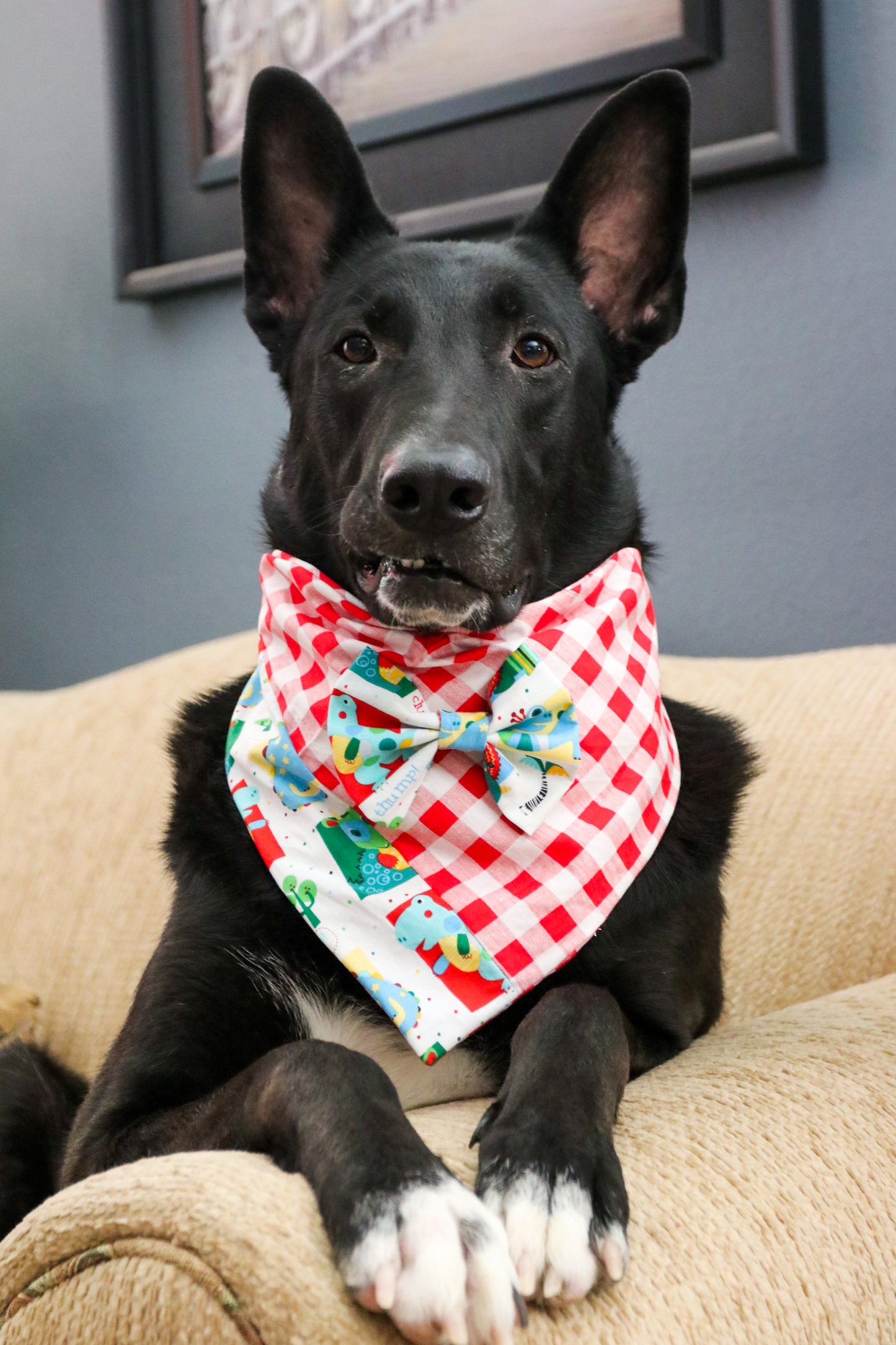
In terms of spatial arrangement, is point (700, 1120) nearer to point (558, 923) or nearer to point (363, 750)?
point (558, 923)

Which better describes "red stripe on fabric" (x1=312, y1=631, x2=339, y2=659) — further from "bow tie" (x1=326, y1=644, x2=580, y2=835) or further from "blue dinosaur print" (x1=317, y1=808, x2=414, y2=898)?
"blue dinosaur print" (x1=317, y1=808, x2=414, y2=898)

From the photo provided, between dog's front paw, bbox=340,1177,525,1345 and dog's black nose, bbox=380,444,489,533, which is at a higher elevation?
dog's black nose, bbox=380,444,489,533

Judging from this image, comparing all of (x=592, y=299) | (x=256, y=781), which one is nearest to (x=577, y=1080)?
(x=256, y=781)

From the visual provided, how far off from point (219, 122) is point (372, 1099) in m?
2.27

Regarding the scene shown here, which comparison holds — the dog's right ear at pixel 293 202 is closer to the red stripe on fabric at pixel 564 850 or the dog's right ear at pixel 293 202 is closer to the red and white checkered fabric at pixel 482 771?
the red and white checkered fabric at pixel 482 771

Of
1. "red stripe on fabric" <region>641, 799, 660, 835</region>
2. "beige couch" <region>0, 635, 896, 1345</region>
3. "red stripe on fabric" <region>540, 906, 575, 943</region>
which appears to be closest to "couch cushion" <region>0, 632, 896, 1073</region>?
"beige couch" <region>0, 635, 896, 1345</region>

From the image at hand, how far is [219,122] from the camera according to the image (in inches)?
102

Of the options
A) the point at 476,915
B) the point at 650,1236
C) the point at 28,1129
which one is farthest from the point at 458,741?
the point at 28,1129

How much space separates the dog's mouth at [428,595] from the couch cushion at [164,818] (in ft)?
1.92

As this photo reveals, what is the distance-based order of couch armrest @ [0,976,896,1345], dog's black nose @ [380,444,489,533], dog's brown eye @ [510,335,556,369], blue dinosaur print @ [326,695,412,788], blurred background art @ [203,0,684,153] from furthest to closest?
1. blurred background art @ [203,0,684,153]
2. dog's brown eye @ [510,335,556,369]
3. blue dinosaur print @ [326,695,412,788]
4. dog's black nose @ [380,444,489,533]
5. couch armrest @ [0,976,896,1345]

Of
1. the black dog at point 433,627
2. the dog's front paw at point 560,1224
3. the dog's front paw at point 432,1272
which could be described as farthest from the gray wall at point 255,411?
the dog's front paw at point 432,1272

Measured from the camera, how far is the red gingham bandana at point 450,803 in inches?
44.4

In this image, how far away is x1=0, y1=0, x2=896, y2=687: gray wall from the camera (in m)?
1.95

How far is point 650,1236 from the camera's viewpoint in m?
0.80
